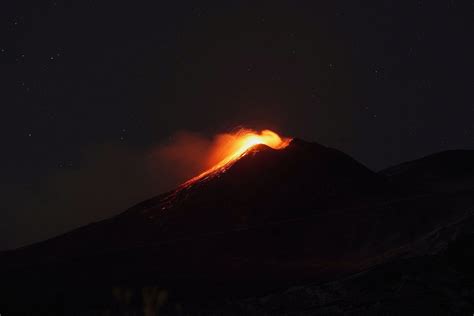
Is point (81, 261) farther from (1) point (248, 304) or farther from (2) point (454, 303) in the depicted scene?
(2) point (454, 303)

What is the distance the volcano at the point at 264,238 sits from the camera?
42125mm

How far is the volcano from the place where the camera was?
138 ft

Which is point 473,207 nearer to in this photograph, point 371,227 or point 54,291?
point 371,227

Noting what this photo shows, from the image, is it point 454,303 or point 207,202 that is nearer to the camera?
point 454,303

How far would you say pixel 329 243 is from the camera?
5978 cm

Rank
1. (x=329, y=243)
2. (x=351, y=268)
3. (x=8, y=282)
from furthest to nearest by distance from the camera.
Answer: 1. (x=329, y=243)
2. (x=8, y=282)
3. (x=351, y=268)

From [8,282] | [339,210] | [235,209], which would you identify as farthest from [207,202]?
[8,282]

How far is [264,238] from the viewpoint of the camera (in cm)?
6328

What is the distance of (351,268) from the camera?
4612cm

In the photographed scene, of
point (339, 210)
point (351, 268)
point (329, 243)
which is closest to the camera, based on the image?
point (351, 268)

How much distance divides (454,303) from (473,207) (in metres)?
30.5

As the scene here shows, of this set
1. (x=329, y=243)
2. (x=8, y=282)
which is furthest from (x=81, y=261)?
(x=329, y=243)

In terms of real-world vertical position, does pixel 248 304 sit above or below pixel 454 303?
above

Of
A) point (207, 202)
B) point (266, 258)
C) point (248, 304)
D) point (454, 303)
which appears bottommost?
point (454, 303)
